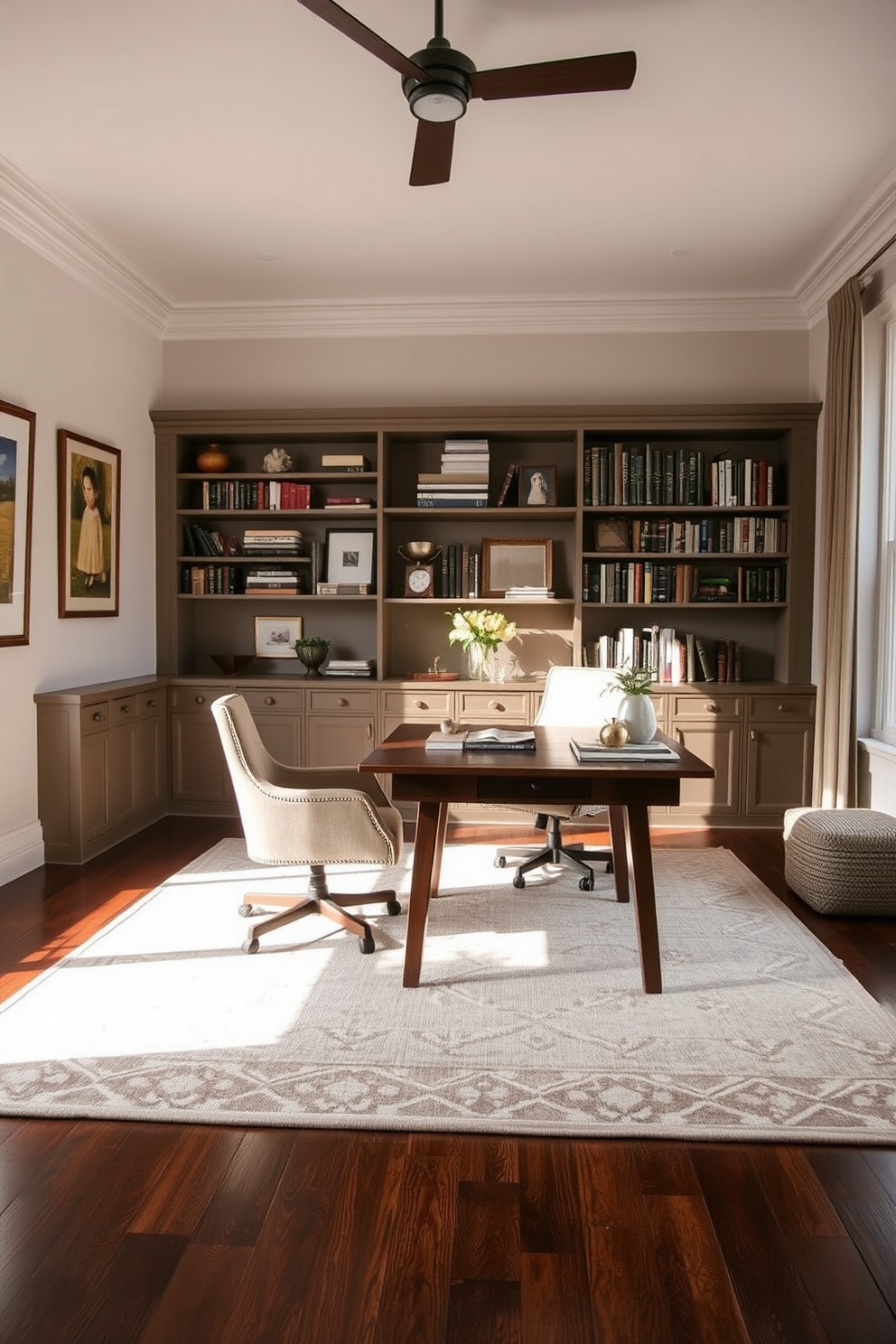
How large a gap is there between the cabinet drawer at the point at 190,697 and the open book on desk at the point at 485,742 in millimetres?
2436

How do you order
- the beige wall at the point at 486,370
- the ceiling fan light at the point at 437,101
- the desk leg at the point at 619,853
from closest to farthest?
the ceiling fan light at the point at 437,101
the desk leg at the point at 619,853
the beige wall at the point at 486,370

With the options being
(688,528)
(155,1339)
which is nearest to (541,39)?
(688,528)

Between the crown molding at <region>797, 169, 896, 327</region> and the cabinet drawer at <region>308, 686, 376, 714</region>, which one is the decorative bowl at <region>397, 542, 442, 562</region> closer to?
the cabinet drawer at <region>308, 686, 376, 714</region>

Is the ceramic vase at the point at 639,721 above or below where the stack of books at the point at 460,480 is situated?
below

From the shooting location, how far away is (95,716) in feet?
15.1

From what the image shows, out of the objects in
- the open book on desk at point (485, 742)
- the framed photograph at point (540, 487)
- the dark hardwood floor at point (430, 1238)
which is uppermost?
the framed photograph at point (540, 487)

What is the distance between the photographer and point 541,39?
3102mm

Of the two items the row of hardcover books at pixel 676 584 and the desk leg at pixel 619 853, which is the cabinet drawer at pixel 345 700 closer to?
the row of hardcover books at pixel 676 584

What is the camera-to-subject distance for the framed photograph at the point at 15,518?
4.11m

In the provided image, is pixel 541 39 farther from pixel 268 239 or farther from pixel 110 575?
pixel 110 575

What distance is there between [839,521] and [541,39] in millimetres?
2618

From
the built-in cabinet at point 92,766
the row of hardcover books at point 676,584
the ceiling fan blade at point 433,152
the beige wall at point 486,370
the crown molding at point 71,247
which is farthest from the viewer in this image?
the beige wall at point 486,370

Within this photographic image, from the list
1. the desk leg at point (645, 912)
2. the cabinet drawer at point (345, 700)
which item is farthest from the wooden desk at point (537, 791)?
the cabinet drawer at point (345, 700)

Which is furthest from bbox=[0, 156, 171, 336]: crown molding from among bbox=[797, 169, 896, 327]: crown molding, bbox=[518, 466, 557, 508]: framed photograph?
bbox=[797, 169, 896, 327]: crown molding
